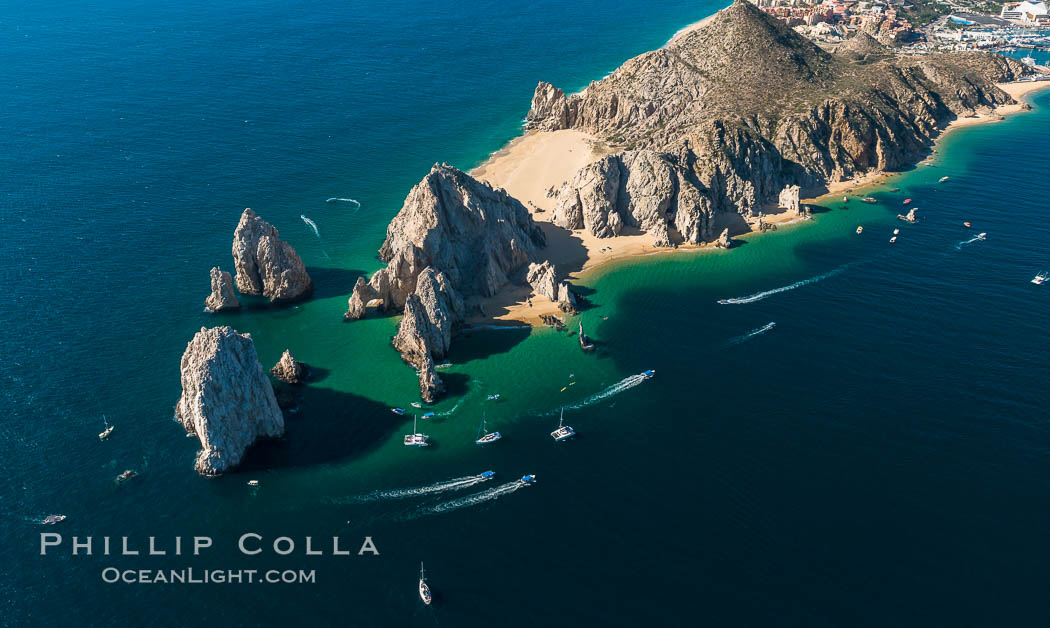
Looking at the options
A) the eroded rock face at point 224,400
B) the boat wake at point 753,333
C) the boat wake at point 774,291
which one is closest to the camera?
the eroded rock face at point 224,400

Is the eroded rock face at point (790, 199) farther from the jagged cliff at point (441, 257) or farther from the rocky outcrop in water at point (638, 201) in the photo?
the jagged cliff at point (441, 257)

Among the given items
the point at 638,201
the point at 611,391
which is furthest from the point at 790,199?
the point at 611,391

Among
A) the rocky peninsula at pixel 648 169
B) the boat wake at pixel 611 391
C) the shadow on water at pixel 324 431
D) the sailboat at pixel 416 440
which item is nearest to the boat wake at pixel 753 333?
the boat wake at pixel 611 391

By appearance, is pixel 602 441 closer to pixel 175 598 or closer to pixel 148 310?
pixel 175 598

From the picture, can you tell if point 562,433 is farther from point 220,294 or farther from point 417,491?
point 220,294

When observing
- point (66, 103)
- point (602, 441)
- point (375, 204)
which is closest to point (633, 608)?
point (602, 441)
